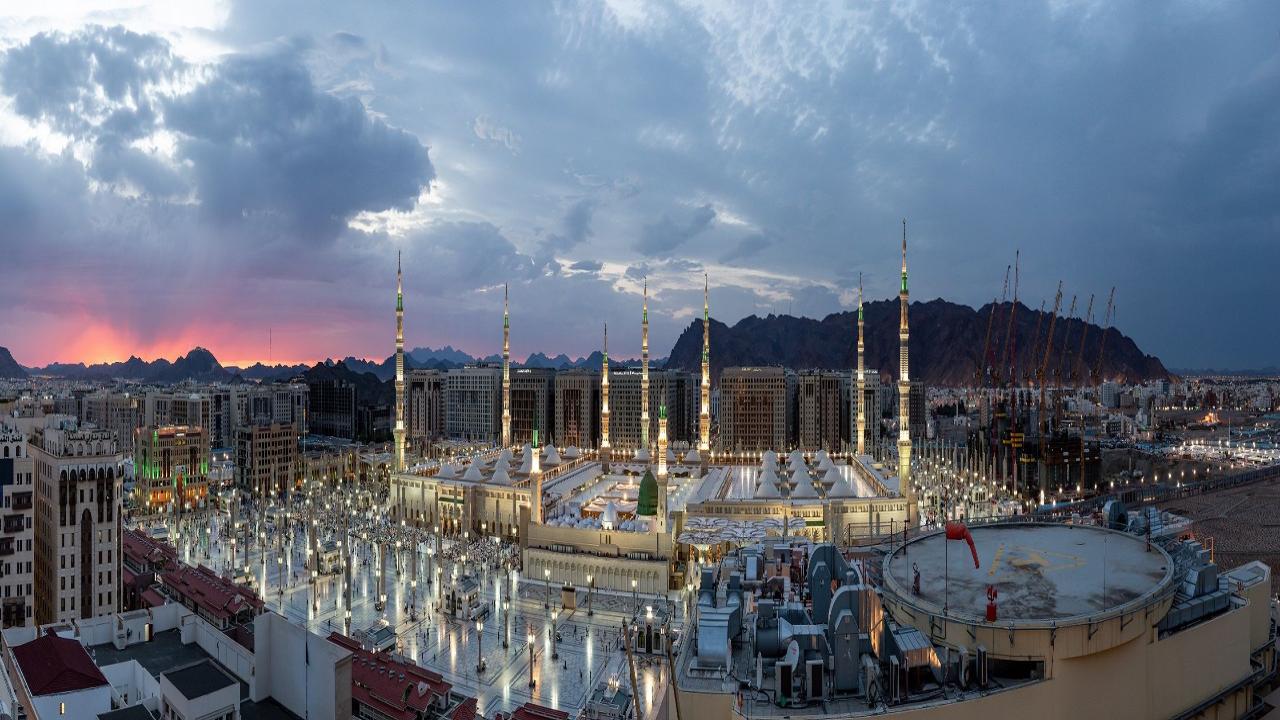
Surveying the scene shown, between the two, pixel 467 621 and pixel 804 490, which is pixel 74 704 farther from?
pixel 804 490

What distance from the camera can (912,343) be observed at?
444 feet

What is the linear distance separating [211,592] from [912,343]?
132907 millimetres

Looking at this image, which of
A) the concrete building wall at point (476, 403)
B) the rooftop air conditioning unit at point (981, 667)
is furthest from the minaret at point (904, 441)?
the concrete building wall at point (476, 403)

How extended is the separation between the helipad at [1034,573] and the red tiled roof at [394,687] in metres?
9.34

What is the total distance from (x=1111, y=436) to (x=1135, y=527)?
65147mm

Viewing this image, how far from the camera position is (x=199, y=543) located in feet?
97.7

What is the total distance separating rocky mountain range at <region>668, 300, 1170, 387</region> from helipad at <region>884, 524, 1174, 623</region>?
11053 centimetres

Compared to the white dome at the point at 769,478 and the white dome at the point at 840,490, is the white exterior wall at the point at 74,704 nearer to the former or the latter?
the white dome at the point at 769,478

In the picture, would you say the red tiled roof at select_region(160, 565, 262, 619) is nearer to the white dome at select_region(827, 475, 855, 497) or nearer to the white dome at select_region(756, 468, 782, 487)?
the white dome at select_region(756, 468, 782, 487)

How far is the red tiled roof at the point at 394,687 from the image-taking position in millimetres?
→ 13312

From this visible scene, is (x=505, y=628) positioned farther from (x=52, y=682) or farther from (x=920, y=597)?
(x=920, y=597)

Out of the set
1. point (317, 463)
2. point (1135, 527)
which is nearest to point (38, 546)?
point (1135, 527)

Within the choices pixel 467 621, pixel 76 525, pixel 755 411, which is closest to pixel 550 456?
pixel 467 621

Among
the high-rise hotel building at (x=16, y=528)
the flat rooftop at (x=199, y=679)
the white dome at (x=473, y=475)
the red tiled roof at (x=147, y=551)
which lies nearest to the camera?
the flat rooftop at (x=199, y=679)
